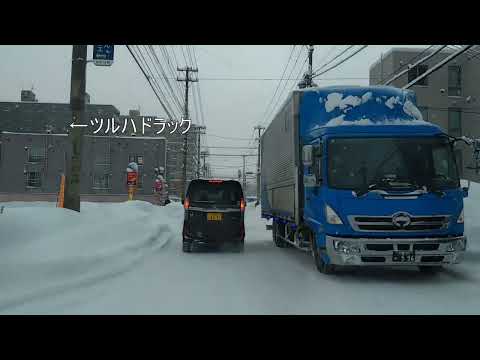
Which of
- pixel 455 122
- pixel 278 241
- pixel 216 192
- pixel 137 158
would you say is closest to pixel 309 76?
pixel 278 241

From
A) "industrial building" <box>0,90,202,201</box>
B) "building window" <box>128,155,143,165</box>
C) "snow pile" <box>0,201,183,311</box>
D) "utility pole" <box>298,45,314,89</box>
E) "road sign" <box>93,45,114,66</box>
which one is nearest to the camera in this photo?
"snow pile" <box>0,201,183,311</box>

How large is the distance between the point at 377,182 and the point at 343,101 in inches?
77.3

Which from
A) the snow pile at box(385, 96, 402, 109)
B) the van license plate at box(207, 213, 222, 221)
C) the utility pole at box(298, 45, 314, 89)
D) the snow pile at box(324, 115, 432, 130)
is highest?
the utility pole at box(298, 45, 314, 89)

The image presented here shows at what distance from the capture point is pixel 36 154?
6038 centimetres

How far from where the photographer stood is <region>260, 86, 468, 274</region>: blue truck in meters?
7.54

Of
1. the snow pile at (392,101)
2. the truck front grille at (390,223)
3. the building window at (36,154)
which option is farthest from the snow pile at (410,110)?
the building window at (36,154)

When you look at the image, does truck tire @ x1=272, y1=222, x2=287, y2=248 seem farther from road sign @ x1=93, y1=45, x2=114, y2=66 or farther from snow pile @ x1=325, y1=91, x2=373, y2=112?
road sign @ x1=93, y1=45, x2=114, y2=66

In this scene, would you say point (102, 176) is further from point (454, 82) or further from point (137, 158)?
point (454, 82)

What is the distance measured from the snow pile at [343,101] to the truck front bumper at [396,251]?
2.71m

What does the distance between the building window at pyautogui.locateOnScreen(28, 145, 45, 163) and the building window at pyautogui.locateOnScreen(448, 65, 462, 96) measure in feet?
164

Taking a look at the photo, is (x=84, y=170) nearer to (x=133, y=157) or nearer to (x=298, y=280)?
(x=133, y=157)

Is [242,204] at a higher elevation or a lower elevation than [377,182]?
lower

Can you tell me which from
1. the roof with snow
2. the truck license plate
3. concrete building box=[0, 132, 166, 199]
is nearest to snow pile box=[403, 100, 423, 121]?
the roof with snow
